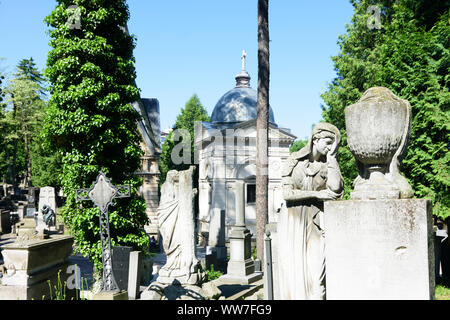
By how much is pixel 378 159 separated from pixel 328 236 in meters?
0.85

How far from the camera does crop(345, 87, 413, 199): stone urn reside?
3.25 meters

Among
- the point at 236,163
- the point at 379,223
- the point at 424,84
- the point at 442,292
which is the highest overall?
the point at 424,84

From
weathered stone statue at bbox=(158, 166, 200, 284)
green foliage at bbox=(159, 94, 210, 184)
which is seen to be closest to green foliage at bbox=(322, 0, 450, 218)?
weathered stone statue at bbox=(158, 166, 200, 284)

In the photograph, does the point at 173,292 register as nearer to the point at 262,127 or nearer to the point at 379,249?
the point at 379,249

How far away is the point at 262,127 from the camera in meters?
11.7

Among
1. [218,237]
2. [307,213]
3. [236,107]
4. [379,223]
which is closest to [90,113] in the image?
[218,237]

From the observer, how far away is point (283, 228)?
172 inches

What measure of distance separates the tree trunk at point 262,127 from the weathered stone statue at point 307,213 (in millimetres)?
7177

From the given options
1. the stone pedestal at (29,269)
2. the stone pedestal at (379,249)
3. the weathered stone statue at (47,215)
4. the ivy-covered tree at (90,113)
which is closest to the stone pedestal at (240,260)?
the ivy-covered tree at (90,113)

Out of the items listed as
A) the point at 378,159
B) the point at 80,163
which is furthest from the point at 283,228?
the point at 80,163

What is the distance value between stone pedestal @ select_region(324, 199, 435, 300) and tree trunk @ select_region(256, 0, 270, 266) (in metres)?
8.34

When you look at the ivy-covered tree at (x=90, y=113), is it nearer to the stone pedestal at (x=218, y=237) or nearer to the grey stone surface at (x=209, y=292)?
the grey stone surface at (x=209, y=292)

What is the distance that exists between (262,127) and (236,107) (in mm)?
17717
